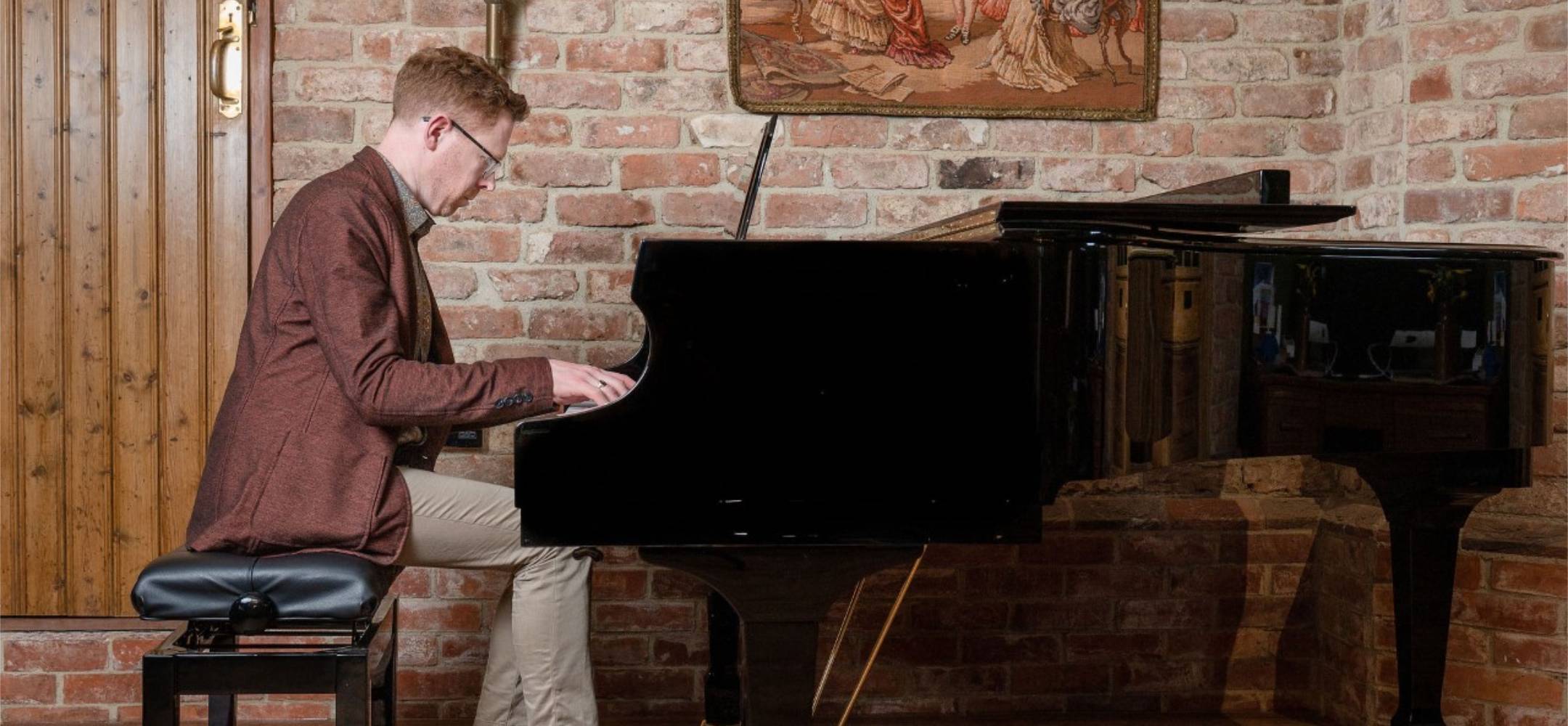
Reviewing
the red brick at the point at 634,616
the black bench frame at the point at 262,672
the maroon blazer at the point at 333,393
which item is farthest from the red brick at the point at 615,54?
the black bench frame at the point at 262,672

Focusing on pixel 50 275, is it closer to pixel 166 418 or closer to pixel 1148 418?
pixel 166 418

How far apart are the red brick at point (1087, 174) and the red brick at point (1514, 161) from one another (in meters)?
0.73

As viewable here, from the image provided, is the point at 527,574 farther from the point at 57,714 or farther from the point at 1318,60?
the point at 1318,60

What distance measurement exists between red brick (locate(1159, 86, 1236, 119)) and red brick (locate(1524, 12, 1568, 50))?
631mm

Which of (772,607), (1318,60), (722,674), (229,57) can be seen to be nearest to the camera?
(772,607)

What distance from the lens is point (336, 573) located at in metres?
1.94

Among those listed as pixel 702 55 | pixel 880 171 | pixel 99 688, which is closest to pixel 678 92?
pixel 702 55

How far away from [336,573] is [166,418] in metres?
1.34

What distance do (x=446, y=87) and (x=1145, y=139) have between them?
173 cm

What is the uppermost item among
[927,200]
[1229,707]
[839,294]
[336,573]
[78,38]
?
[78,38]

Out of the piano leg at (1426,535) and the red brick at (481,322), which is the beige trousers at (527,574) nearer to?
the red brick at (481,322)

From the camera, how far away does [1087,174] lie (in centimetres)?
312

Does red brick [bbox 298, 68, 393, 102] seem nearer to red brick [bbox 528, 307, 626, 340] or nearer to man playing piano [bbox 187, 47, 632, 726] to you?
red brick [bbox 528, 307, 626, 340]

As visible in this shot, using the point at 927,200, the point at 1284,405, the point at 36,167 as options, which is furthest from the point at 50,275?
the point at 1284,405
